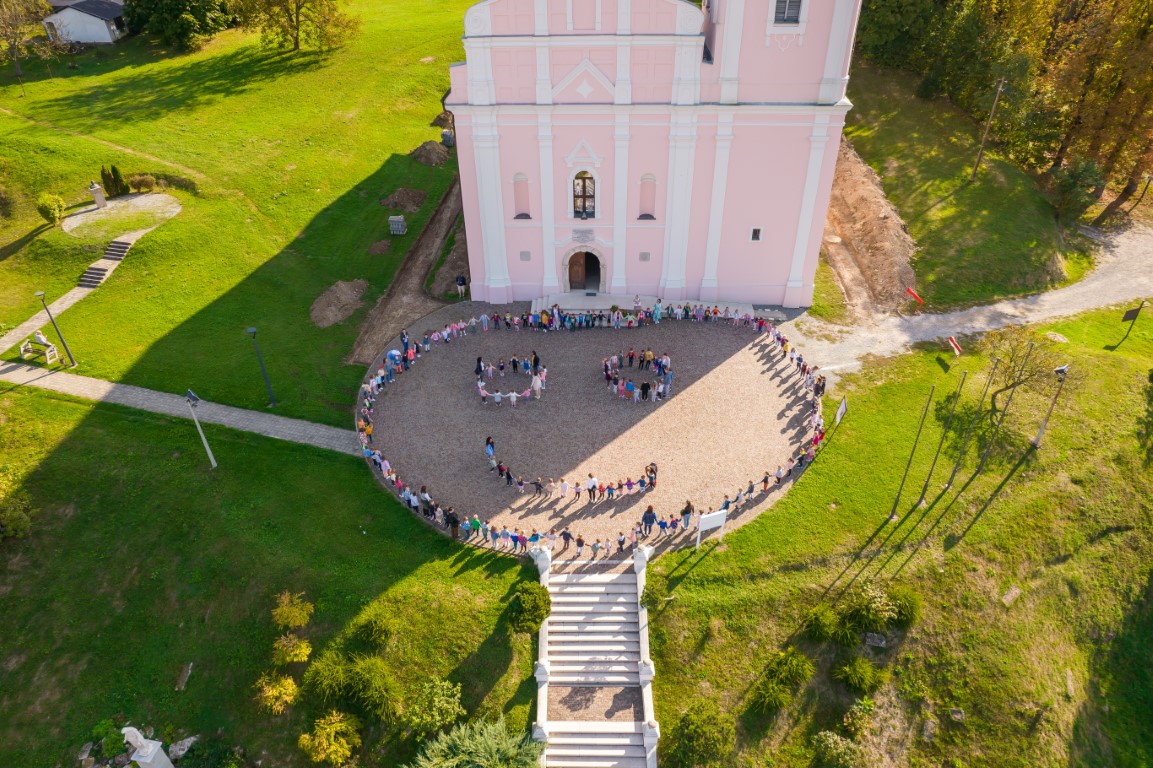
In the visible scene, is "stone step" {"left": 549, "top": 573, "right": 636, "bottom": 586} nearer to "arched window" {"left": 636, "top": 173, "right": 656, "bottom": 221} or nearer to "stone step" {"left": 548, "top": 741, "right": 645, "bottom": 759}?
"stone step" {"left": 548, "top": 741, "right": 645, "bottom": 759}

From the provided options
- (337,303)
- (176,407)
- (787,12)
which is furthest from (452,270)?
(787,12)

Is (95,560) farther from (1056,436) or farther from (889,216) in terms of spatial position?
(889,216)

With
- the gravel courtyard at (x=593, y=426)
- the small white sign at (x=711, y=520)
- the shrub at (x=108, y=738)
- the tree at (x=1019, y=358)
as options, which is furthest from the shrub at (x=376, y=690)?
the tree at (x=1019, y=358)

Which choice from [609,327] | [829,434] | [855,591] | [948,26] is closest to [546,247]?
[609,327]

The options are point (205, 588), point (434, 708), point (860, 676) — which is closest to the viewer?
point (434, 708)

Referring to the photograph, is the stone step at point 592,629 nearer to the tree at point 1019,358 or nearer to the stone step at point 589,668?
Result: the stone step at point 589,668

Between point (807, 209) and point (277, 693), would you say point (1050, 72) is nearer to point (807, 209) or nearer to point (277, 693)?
point (807, 209)
